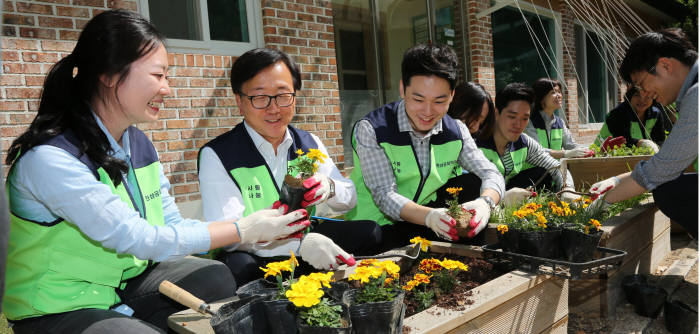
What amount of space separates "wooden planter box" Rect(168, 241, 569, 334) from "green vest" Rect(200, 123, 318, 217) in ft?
1.79

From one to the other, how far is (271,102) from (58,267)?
3.34 ft

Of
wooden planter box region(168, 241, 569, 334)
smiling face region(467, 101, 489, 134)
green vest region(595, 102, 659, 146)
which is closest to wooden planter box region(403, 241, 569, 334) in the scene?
wooden planter box region(168, 241, 569, 334)

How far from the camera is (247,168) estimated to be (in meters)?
2.06

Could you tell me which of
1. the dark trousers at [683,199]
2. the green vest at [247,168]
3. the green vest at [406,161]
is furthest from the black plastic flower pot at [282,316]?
the dark trousers at [683,199]

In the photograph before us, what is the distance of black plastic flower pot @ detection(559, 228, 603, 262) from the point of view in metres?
1.83

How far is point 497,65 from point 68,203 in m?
6.65

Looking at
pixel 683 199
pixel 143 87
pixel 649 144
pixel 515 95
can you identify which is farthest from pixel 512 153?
pixel 143 87

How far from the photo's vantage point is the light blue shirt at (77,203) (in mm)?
1331

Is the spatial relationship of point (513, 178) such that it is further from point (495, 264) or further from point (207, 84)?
point (207, 84)

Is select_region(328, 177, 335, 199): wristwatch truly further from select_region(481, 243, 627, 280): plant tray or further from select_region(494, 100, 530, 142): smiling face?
select_region(494, 100, 530, 142): smiling face

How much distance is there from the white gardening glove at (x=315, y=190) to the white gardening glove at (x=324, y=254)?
0.47ft

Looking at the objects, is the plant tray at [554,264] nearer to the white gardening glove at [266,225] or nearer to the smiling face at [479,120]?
the white gardening glove at [266,225]

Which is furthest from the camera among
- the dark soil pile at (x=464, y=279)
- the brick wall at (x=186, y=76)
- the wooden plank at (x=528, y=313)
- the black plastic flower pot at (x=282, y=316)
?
the brick wall at (x=186, y=76)

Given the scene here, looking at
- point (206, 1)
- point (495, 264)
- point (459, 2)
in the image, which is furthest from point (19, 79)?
point (459, 2)
